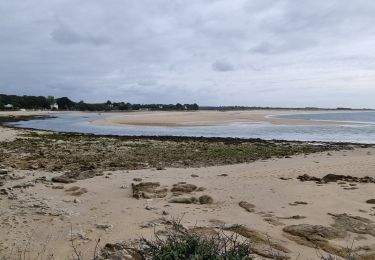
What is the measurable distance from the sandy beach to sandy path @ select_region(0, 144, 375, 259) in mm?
15

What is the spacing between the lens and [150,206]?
25.1ft

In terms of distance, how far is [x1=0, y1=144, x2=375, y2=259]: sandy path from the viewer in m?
5.96

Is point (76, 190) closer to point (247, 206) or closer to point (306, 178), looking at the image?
point (247, 206)

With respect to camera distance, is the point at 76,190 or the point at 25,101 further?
the point at 25,101

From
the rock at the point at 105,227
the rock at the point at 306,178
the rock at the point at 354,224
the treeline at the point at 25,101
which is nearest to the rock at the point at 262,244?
the rock at the point at 354,224

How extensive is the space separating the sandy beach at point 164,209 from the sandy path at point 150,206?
0.05 feet

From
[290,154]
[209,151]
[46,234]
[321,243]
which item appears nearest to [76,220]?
[46,234]

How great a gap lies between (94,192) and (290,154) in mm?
11643

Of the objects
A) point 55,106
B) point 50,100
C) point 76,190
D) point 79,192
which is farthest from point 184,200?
point 50,100

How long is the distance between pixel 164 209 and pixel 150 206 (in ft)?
1.09

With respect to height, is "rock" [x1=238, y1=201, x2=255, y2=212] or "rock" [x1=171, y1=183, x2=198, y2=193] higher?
"rock" [x1=171, y1=183, x2=198, y2=193]

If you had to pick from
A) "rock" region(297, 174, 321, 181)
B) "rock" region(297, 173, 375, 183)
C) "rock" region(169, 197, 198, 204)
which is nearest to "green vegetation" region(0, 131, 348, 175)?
"rock" region(297, 174, 321, 181)

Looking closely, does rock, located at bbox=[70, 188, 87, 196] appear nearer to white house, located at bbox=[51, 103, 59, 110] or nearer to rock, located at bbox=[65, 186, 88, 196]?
rock, located at bbox=[65, 186, 88, 196]

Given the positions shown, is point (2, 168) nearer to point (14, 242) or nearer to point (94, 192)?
point (94, 192)
